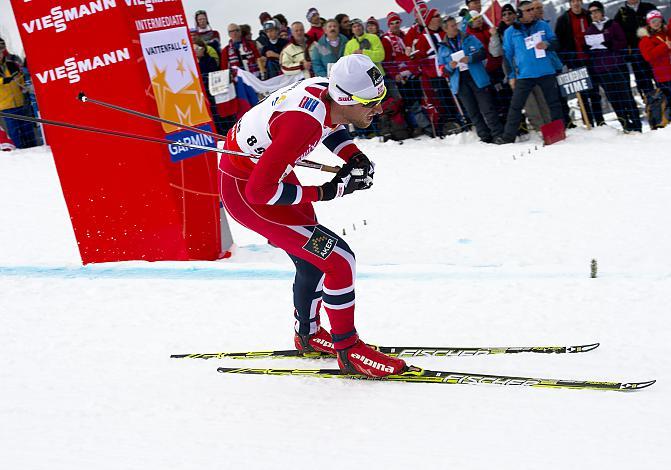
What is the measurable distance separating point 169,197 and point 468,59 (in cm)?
462

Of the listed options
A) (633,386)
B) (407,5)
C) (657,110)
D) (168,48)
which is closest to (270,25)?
(407,5)

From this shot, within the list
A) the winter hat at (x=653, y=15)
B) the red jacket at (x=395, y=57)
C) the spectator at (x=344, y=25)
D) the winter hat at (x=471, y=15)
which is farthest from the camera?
the spectator at (x=344, y=25)

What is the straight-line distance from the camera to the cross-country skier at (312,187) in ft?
12.1

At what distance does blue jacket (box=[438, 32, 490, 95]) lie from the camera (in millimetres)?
9562

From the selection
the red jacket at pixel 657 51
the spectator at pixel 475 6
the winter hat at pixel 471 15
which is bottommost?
the red jacket at pixel 657 51

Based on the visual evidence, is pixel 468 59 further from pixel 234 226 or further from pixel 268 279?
pixel 268 279

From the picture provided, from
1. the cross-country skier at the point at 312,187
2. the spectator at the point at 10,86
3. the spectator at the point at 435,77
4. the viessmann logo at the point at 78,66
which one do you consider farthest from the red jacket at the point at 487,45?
the spectator at the point at 10,86

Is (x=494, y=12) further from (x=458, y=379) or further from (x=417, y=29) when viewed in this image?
(x=458, y=379)

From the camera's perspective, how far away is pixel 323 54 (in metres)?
10.5

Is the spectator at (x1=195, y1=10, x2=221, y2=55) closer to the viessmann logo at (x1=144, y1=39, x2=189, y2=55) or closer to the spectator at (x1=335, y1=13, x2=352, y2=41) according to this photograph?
the spectator at (x1=335, y1=13, x2=352, y2=41)

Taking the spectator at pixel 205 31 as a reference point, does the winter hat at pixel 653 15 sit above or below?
below

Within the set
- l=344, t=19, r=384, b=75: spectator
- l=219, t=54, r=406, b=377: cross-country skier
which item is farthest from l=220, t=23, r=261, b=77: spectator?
l=219, t=54, r=406, b=377: cross-country skier

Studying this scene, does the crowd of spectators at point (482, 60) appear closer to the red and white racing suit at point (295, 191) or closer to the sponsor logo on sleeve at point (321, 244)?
the red and white racing suit at point (295, 191)

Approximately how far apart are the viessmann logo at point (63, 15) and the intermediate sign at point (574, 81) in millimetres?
5539
